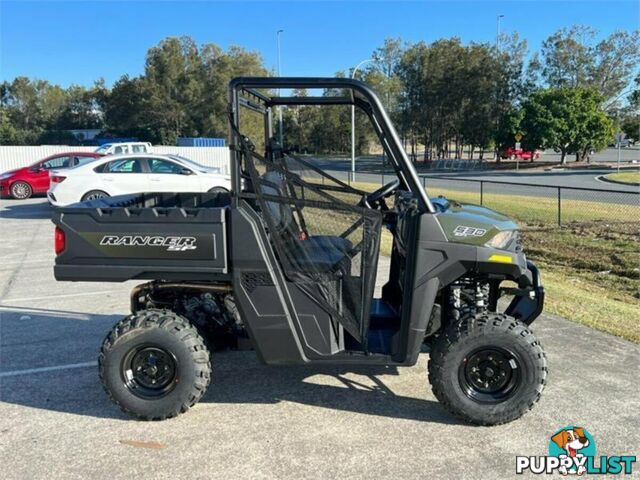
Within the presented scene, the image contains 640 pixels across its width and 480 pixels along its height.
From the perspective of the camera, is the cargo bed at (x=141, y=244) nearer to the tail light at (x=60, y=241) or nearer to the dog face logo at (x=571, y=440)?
the tail light at (x=60, y=241)

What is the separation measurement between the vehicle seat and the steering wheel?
33 centimetres

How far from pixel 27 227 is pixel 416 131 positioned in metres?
46.1

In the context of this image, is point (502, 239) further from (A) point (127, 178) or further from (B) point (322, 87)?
(A) point (127, 178)

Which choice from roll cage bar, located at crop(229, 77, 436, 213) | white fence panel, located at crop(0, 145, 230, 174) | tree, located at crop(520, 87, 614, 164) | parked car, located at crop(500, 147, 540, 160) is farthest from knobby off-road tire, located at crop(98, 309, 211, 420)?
parked car, located at crop(500, 147, 540, 160)

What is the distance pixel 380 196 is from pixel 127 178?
36.5ft

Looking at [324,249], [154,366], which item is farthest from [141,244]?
[324,249]

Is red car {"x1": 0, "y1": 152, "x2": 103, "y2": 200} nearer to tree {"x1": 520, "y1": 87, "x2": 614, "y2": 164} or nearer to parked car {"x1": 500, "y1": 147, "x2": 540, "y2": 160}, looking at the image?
tree {"x1": 520, "y1": 87, "x2": 614, "y2": 164}

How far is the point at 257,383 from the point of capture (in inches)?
169

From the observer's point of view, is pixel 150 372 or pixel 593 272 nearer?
pixel 150 372

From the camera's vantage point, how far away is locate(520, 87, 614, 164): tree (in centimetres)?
4306

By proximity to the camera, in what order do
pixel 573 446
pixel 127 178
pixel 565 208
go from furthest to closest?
pixel 565 208 < pixel 127 178 < pixel 573 446

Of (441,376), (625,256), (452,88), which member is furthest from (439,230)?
(452,88)

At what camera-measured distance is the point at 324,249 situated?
3.76 metres

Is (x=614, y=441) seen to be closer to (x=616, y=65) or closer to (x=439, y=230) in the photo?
(x=439, y=230)
